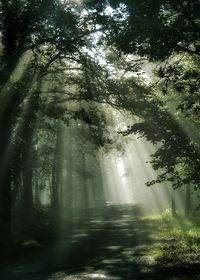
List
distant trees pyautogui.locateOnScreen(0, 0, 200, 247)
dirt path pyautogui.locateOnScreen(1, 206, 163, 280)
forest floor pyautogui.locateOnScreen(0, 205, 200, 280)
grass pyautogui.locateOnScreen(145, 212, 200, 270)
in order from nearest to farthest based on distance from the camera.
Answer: distant trees pyautogui.locateOnScreen(0, 0, 200, 247), forest floor pyautogui.locateOnScreen(0, 205, 200, 280), dirt path pyautogui.locateOnScreen(1, 206, 163, 280), grass pyautogui.locateOnScreen(145, 212, 200, 270)

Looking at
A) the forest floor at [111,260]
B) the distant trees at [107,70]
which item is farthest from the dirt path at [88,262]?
the distant trees at [107,70]

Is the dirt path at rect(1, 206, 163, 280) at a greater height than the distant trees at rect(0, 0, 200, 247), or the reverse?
the distant trees at rect(0, 0, 200, 247)

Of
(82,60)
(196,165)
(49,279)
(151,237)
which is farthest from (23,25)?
(151,237)

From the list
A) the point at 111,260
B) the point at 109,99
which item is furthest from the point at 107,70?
the point at 111,260

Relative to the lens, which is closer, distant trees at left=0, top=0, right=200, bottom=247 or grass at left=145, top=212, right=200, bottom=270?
distant trees at left=0, top=0, right=200, bottom=247

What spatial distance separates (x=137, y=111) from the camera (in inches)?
859

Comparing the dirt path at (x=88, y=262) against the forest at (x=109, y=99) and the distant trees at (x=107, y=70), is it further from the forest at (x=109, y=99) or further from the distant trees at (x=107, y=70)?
the distant trees at (x=107, y=70)

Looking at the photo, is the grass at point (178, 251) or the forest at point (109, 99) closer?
the forest at point (109, 99)

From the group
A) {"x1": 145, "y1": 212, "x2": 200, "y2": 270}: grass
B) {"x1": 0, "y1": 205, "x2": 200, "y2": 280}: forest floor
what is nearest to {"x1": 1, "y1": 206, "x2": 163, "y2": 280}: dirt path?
{"x1": 0, "y1": 205, "x2": 200, "y2": 280}: forest floor

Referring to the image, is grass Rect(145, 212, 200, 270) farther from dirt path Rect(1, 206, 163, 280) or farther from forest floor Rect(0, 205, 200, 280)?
dirt path Rect(1, 206, 163, 280)

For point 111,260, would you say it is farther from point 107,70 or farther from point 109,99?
point 107,70

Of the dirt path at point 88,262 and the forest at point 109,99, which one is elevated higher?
the forest at point 109,99

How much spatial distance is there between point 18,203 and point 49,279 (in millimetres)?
30318

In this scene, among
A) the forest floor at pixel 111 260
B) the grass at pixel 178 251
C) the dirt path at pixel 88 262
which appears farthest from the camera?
the grass at pixel 178 251
